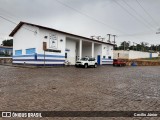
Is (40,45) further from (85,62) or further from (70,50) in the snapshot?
(70,50)

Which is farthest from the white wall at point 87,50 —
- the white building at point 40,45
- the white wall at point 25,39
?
the white wall at point 25,39

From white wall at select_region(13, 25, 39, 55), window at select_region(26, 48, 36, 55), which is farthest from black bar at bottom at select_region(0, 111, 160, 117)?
window at select_region(26, 48, 36, 55)

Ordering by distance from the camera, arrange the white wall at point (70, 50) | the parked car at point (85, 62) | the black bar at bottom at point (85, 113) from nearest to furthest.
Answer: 1. the black bar at bottom at point (85, 113)
2. the parked car at point (85, 62)
3. the white wall at point (70, 50)

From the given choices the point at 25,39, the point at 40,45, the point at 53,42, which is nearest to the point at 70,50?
the point at 53,42

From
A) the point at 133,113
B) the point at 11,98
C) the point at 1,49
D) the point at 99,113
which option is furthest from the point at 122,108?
the point at 1,49

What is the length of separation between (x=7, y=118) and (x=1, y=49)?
45.6 meters

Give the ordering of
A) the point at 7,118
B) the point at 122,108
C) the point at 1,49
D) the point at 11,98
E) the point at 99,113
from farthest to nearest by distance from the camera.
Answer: the point at 1,49, the point at 11,98, the point at 122,108, the point at 99,113, the point at 7,118

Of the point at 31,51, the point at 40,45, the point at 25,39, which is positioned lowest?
the point at 31,51

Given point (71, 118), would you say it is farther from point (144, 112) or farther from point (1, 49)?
point (1, 49)

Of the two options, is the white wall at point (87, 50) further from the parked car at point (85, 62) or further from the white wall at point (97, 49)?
the parked car at point (85, 62)

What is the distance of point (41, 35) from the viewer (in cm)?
2516

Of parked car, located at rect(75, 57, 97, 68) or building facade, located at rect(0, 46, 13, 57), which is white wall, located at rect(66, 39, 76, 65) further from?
building facade, located at rect(0, 46, 13, 57)

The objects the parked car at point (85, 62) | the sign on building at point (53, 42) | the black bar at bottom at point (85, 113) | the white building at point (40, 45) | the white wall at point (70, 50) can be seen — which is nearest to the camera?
the black bar at bottom at point (85, 113)

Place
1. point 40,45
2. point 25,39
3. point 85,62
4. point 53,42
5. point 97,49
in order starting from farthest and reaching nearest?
point 97,49 < point 85,62 < point 25,39 < point 53,42 < point 40,45
